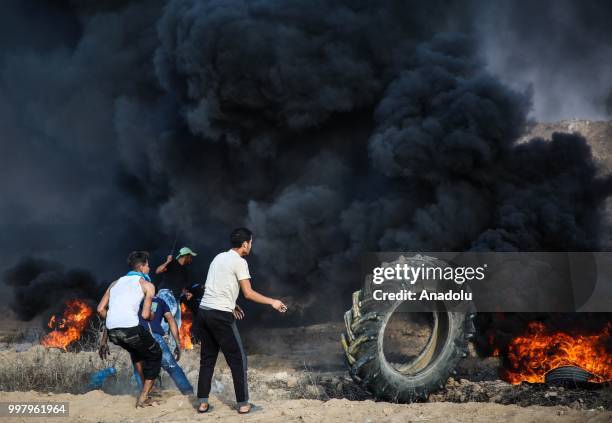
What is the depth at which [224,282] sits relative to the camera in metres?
6.02

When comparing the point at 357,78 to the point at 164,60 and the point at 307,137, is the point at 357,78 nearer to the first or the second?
the point at 307,137

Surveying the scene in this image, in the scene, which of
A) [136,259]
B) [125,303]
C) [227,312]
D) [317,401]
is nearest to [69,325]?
[136,259]

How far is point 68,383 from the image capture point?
8367 millimetres

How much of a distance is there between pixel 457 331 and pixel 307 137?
15.8m

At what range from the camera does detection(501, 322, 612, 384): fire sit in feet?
30.6

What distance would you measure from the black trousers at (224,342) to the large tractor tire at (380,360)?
72.9 inches

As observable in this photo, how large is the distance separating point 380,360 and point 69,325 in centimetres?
1158

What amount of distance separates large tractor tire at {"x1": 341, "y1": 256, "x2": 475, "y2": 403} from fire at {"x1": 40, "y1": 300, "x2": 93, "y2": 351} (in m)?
9.65

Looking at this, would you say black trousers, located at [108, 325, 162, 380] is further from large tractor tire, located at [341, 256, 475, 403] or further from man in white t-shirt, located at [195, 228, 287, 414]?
large tractor tire, located at [341, 256, 475, 403]

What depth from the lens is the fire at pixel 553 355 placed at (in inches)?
367

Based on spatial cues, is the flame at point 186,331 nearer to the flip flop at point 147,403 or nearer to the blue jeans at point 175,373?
the blue jeans at point 175,373

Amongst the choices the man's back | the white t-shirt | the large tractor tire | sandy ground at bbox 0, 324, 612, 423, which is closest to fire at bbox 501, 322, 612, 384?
sandy ground at bbox 0, 324, 612, 423

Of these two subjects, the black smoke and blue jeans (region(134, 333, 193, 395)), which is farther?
the black smoke

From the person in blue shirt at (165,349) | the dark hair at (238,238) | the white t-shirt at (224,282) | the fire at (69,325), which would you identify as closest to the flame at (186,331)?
the fire at (69,325)
